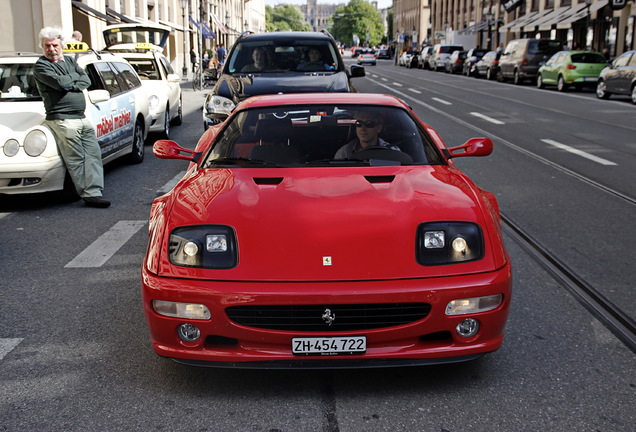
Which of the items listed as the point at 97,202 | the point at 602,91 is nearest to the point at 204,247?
the point at 97,202

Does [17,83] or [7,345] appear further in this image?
[17,83]

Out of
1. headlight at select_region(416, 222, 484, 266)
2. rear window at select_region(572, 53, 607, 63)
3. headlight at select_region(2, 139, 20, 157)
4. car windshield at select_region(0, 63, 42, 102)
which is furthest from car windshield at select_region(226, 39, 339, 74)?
rear window at select_region(572, 53, 607, 63)

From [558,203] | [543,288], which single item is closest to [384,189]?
[543,288]

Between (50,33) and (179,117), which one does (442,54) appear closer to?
(179,117)

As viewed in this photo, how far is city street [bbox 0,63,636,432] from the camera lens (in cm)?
335

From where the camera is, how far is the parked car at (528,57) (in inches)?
1341

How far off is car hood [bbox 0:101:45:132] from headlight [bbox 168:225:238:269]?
16.9 feet

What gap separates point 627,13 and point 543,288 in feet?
125

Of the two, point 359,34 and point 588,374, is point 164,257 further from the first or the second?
point 359,34

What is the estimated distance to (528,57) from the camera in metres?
34.1

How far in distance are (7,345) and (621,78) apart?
23182 millimetres

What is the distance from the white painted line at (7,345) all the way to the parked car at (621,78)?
870 inches

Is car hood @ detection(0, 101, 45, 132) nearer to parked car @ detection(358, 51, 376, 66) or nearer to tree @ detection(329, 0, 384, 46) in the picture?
parked car @ detection(358, 51, 376, 66)

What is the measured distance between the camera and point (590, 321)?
4582 millimetres
